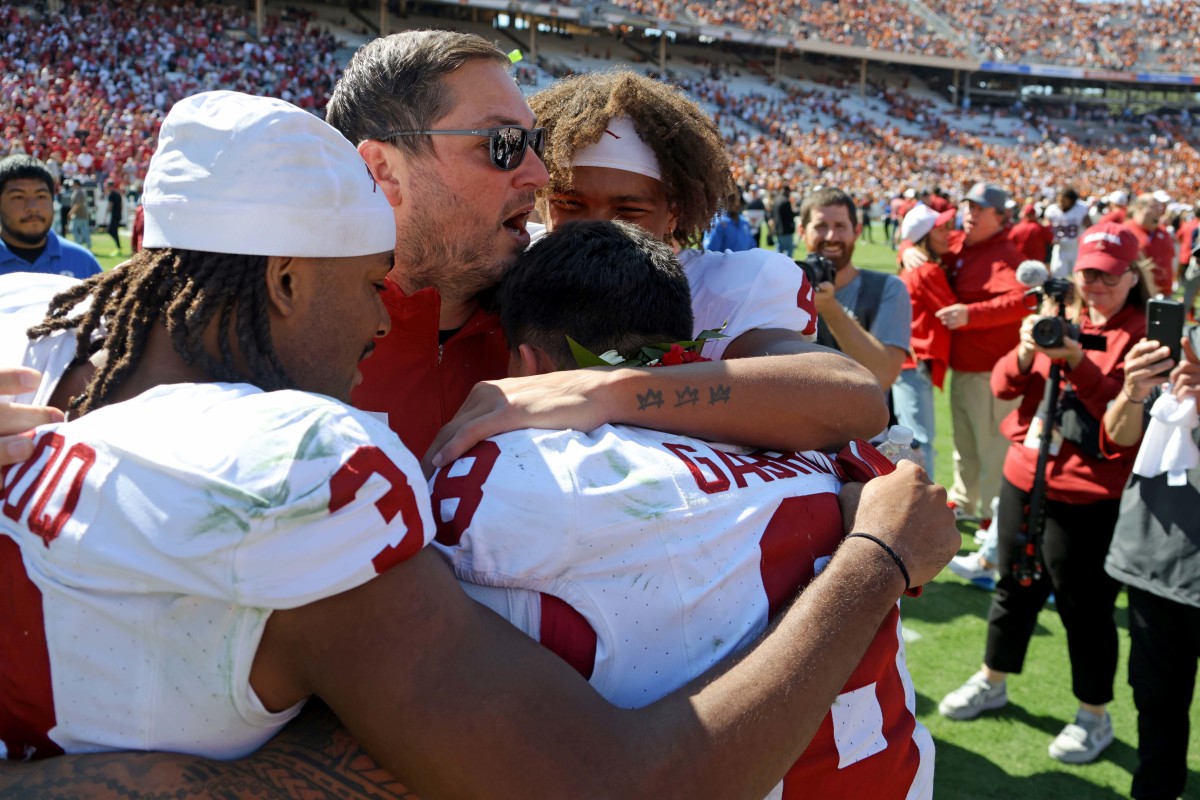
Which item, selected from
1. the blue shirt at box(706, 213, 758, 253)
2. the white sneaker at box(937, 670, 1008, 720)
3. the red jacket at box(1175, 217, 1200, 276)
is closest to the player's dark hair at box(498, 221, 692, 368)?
the white sneaker at box(937, 670, 1008, 720)

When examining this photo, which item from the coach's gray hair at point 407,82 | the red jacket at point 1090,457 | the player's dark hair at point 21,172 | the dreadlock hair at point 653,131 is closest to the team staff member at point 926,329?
the red jacket at point 1090,457

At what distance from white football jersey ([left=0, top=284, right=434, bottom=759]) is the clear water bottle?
124cm

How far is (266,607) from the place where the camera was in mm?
1110

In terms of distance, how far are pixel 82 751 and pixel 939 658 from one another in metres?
4.73

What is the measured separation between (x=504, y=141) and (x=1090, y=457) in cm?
327

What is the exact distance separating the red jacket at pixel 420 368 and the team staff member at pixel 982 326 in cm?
501

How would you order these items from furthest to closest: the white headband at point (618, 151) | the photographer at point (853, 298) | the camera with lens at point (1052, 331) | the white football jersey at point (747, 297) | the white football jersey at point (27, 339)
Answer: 1. the photographer at point (853, 298)
2. the camera with lens at point (1052, 331)
3. the white headband at point (618, 151)
4. the white football jersey at point (747, 297)
5. the white football jersey at point (27, 339)

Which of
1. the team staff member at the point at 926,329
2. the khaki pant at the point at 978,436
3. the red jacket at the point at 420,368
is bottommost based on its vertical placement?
the khaki pant at the point at 978,436

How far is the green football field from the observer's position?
4.16 m

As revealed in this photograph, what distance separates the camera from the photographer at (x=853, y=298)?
5.24 metres

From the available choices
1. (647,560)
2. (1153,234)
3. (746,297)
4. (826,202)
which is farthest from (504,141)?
(1153,234)

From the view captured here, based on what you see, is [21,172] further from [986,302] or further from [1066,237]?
[1066,237]

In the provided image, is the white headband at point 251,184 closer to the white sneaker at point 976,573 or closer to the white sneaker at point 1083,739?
the white sneaker at point 1083,739

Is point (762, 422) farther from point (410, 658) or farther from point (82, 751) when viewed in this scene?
point (82, 751)
